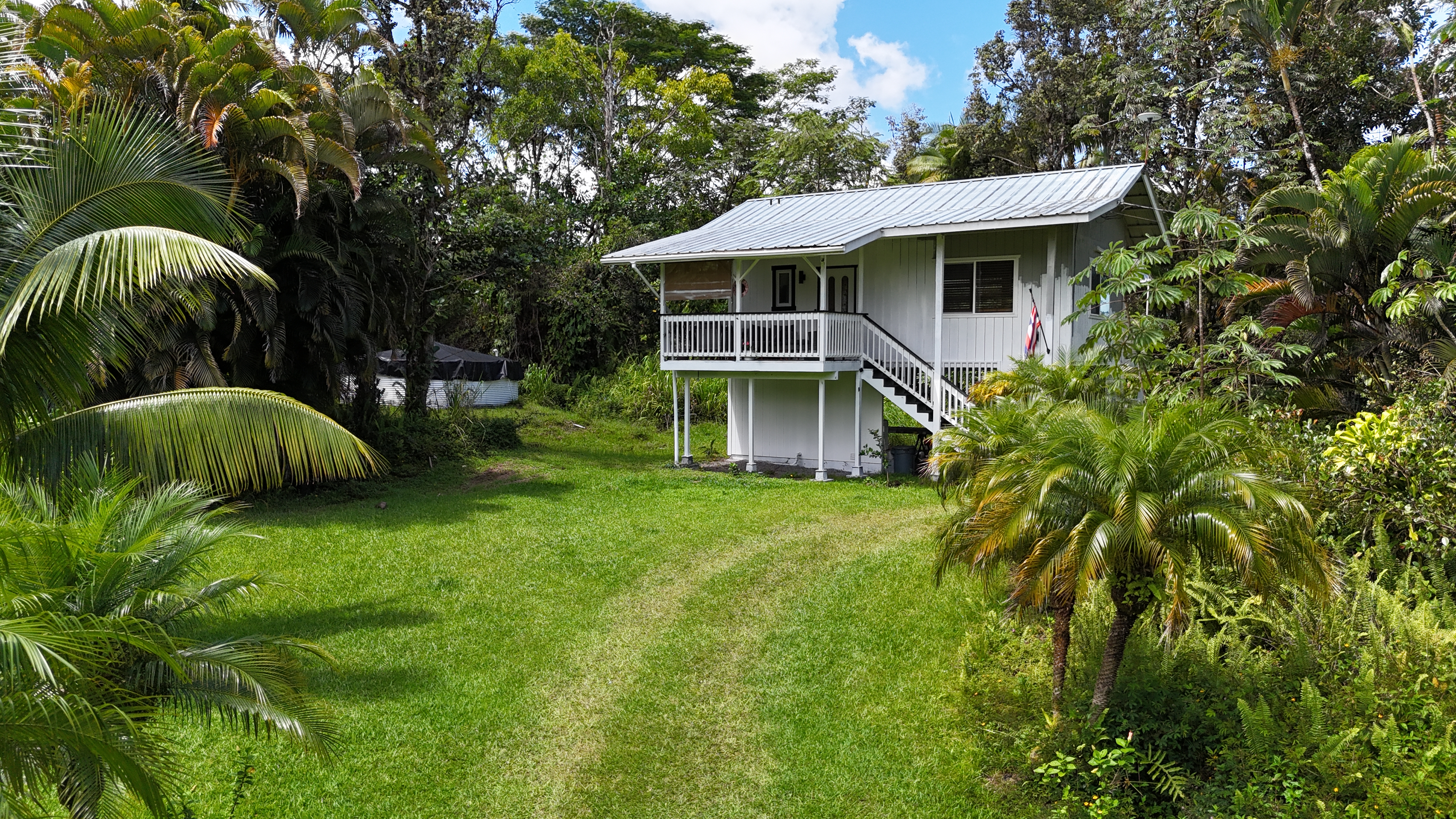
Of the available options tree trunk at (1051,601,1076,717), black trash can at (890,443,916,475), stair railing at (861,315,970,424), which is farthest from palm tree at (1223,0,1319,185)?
tree trunk at (1051,601,1076,717)

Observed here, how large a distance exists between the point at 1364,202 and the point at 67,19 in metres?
17.4

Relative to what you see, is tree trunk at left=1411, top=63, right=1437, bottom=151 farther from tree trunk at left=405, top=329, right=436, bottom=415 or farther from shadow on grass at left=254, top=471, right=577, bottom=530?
tree trunk at left=405, top=329, right=436, bottom=415

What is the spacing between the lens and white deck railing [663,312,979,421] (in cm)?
1792

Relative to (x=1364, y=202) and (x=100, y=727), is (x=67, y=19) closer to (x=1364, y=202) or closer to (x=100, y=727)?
(x=100, y=727)

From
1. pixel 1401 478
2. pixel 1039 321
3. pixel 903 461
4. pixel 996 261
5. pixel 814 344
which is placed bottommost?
pixel 903 461

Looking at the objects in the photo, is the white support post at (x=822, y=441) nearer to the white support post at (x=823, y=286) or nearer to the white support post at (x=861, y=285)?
the white support post at (x=823, y=286)

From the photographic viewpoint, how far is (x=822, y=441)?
18.5m

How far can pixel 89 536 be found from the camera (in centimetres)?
539

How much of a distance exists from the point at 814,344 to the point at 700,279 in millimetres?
3027

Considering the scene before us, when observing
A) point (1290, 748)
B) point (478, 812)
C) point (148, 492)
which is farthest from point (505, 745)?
point (1290, 748)

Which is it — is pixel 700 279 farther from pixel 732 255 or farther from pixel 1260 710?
pixel 1260 710

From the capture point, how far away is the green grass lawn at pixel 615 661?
269 inches

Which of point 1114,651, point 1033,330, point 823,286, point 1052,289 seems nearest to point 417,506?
point 823,286

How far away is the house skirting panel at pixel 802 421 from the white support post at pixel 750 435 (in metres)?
0.34
